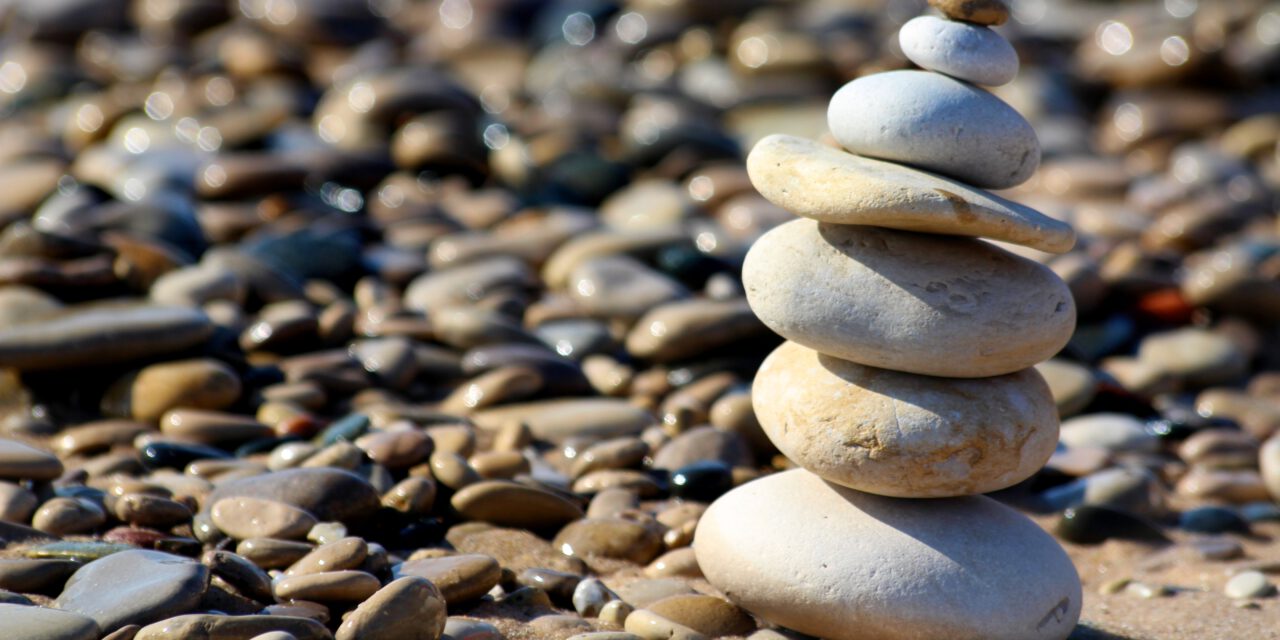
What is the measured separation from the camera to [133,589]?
330 cm

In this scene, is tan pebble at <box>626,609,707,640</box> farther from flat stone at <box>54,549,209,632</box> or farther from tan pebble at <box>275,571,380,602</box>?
→ flat stone at <box>54,549,209,632</box>

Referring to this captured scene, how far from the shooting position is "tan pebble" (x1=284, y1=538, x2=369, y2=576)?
3609 millimetres

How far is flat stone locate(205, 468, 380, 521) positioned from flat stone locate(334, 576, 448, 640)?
33.4 inches

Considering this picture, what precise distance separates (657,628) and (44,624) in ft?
4.81

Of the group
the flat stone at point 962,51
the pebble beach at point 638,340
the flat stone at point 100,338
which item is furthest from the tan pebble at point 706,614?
the flat stone at point 100,338

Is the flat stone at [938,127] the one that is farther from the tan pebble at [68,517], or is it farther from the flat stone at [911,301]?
the tan pebble at [68,517]

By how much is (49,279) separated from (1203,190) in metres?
7.00

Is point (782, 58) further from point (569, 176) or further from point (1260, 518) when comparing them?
point (1260, 518)

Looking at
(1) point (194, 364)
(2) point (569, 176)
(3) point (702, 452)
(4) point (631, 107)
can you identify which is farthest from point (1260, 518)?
(4) point (631, 107)

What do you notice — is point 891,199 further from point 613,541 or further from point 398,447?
point 398,447

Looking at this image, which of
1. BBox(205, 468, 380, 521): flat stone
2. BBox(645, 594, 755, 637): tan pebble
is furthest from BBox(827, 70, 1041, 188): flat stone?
BBox(205, 468, 380, 521): flat stone

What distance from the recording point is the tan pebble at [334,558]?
3609 mm

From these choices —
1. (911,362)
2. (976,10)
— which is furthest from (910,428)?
(976,10)

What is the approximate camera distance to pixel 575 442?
17.2 feet
